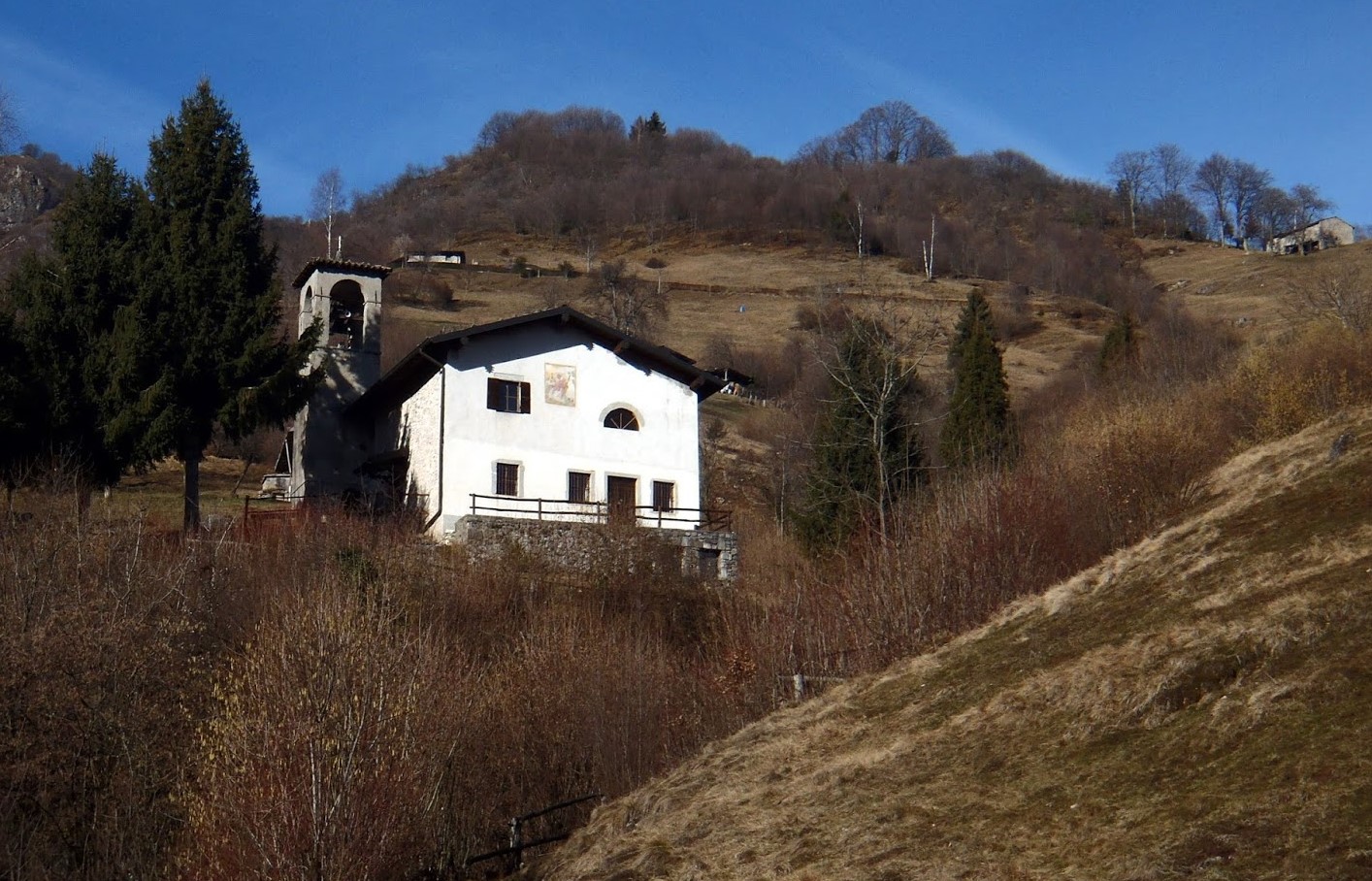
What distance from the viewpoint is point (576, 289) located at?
86.2m

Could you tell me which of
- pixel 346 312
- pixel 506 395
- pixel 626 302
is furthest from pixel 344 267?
pixel 626 302

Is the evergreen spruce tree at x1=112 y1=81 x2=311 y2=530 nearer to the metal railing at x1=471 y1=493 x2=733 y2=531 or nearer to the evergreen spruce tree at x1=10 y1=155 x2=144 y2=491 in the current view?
the evergreen spruce tree at x1=10 y1=155 x2=144 y2=491

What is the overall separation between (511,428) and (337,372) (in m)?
6.85

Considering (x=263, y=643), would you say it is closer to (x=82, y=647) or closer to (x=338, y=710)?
(x=82, y=647)

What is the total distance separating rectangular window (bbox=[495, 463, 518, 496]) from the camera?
32188 millimetres

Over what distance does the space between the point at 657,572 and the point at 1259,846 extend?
71.4 feet

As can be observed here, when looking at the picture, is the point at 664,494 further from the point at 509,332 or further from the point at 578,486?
the point at 509,332

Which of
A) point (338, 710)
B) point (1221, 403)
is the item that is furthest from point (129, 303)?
point (1221, 403)

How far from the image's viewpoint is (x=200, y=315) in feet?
101

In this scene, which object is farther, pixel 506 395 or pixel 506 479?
pixel 506 395

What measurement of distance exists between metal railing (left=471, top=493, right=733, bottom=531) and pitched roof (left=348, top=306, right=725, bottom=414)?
11.5 ft

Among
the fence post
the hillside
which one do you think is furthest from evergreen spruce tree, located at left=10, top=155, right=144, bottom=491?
the hillside

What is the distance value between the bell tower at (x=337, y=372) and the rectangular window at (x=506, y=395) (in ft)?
18.9

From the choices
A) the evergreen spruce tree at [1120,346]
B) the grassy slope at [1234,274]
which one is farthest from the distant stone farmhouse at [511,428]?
the grassy slope at [1234,274]
